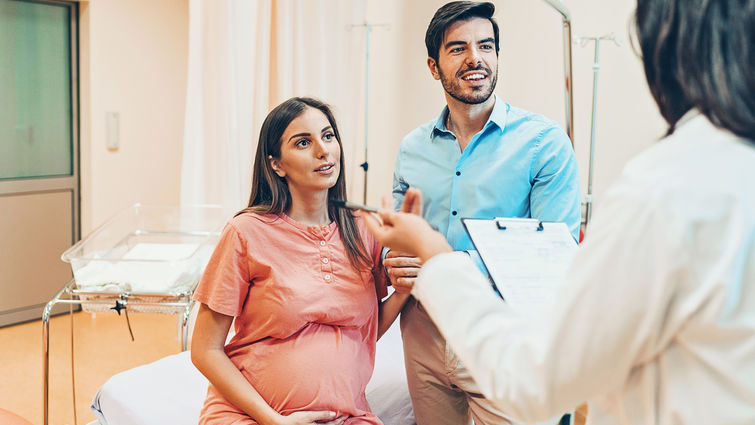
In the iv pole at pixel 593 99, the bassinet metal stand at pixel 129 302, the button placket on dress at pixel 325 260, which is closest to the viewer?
the button placket on dress at pixel 325 260

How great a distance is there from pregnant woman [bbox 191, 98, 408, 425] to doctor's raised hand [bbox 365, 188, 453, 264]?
59cm

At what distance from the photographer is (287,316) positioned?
158 cm

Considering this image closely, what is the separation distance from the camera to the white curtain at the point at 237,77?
9.87ft

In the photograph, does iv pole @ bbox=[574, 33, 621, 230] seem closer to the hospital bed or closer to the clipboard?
the hospital bed

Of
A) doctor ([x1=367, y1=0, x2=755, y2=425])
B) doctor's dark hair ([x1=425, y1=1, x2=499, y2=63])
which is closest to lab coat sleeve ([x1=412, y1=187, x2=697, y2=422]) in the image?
doctor ([x1=367, y1=0, x2=755, y2=425])

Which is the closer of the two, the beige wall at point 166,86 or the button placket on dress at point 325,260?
the button placket on dress at point 325,260

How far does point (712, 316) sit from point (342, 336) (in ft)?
3.55

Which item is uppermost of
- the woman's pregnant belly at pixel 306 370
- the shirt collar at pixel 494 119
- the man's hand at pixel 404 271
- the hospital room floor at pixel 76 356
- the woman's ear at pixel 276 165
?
the shirt collar at pixel 494 119

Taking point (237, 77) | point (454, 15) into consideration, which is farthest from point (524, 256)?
point (237, 77)

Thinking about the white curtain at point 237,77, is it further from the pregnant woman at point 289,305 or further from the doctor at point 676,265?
the doctor at point 676,265

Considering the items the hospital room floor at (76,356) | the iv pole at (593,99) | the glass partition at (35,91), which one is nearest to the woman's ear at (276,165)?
the iv pole at (593,99)

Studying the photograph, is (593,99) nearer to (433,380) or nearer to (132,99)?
(433,380)

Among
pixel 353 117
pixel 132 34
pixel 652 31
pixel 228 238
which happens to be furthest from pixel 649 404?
pixel 132 34

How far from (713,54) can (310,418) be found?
1.16 metres
